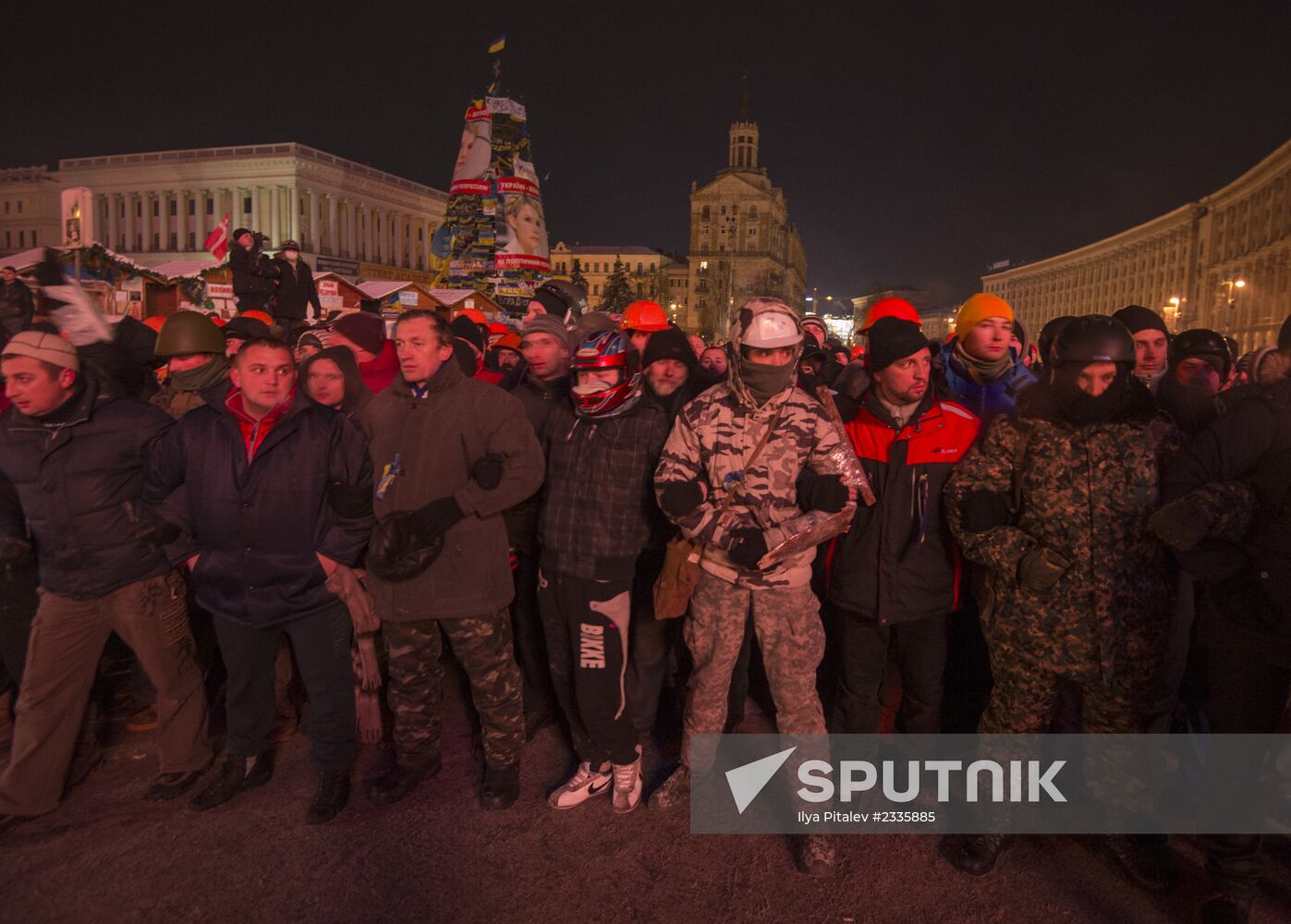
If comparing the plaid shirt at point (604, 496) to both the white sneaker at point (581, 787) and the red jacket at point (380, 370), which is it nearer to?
the white sneaker at point (581, 787)

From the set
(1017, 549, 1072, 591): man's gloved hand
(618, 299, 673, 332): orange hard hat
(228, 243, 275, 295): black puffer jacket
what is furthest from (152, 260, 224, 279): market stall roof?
(1017, 549, 1072, 591): man's gloved hand

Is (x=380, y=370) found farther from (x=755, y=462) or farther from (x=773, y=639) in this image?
(x=773, y=639)

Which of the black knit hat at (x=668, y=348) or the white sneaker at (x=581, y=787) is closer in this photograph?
the white sneaker at (x=581, y=787)

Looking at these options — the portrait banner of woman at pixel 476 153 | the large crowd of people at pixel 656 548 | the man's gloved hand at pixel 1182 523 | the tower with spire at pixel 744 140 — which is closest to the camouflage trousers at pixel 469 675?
the large crowd of people at pixel 656 548

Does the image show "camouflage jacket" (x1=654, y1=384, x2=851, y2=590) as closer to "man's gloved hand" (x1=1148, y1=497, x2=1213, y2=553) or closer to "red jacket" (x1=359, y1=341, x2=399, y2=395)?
"man's gloved hand" (x1=1148, y1=497, x2=1213, y2=553)

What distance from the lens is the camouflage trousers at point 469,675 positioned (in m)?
3.91

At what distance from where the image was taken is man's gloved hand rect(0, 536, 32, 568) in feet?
12.5

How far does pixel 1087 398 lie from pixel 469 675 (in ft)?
10.9

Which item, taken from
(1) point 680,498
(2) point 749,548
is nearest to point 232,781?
(1) point 680,498

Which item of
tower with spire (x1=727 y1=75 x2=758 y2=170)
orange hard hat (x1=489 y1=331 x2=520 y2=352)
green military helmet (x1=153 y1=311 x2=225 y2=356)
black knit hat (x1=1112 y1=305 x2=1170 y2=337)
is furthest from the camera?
tower with spire (x1=727 y1=75 x2=758 y2=170)

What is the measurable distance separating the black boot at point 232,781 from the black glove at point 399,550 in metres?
1.41

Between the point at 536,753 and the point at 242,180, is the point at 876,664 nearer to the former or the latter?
the point at 536,753

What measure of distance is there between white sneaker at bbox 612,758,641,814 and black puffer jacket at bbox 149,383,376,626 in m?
1.86

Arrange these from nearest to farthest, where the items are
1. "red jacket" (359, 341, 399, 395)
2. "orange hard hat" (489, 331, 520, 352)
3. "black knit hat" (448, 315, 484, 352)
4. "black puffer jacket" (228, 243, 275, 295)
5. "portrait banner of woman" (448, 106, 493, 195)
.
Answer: "red jacket" (359, 341, 399, 395), "black knit hat" (448, 315, 484, 352), "orange hard hat" (489, 331, 520, 352), "black puffer jacket" (228, 243, 275, 295), "portrait banner of woman" (448, 106, 493, 195)
